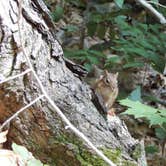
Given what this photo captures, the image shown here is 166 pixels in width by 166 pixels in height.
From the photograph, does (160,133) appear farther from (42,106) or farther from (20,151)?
(20,151)

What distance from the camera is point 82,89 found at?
182 cm

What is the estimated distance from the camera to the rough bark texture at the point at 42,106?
163 cm

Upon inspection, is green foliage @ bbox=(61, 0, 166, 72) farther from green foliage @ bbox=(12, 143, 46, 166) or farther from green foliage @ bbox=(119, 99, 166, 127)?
green foliage @ bbox=(12, 143, 46, 166)

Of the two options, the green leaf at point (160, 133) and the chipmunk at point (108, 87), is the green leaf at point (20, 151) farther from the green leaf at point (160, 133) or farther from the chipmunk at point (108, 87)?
the green leaf at point (160, 133)

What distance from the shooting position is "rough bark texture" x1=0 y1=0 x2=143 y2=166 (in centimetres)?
163

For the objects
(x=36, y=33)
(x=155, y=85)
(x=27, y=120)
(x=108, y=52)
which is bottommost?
(x=155, y=85)

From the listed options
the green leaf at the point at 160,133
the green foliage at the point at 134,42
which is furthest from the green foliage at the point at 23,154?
the green leaf at the point at 160,133

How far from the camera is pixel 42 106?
1646 millimetres

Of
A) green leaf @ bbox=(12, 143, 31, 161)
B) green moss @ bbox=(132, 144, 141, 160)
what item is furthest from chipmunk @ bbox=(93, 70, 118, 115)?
green leaf @ bbox=(12, 143, 31, 161)

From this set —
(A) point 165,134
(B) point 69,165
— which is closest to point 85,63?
(A) point 165,134

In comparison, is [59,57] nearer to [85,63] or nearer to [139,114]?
[139,114]

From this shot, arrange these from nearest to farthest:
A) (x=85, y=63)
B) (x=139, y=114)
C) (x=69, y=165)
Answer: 1. (x=69, y=165)
2. (x=139, y=114)
3. (x=85, y=63)

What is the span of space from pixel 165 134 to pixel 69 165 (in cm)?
152

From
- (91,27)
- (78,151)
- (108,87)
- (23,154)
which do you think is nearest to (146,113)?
(78,151)
